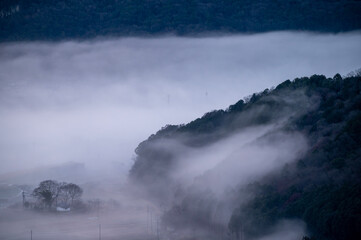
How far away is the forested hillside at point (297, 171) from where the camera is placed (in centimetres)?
1862

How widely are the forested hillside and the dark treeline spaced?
71.7m

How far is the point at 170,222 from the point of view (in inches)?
1166

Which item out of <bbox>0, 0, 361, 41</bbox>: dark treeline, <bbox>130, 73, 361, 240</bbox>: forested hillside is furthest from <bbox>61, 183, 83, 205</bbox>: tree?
<bbox>0, 0, 361, 41</bbox>: dark treeline

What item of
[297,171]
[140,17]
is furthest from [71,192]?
[140,17]

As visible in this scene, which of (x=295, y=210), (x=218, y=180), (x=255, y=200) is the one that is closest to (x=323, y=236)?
(x=295, y=210)

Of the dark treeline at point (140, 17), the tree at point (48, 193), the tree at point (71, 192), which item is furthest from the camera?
the dark treeline at point (140, 17)

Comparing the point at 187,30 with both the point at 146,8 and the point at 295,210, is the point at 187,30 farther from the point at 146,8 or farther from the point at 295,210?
the point at 295,210

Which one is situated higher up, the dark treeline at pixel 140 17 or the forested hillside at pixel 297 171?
the dark treeline at pixel 140 17

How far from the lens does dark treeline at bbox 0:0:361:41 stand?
11562 cm

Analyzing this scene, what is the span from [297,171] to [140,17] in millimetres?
119376

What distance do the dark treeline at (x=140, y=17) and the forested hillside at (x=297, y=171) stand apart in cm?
7170

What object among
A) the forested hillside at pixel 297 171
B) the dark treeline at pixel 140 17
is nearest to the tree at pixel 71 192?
the forested hillside at pixel 297 171

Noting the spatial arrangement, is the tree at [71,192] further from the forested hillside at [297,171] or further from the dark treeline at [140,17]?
the dark treeline at [140,17]

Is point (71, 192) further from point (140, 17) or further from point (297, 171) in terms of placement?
point (140, 17)
